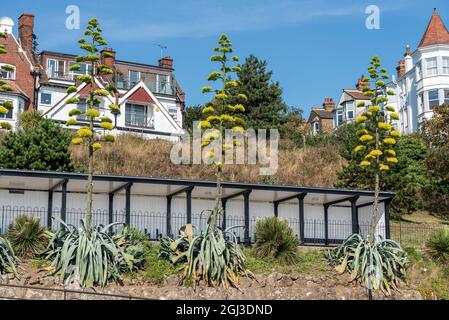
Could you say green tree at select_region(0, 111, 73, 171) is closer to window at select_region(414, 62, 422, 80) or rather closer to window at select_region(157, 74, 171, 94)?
window at select_region(157, 74, 171, 94)

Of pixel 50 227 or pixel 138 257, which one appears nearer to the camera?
pixel 138 257

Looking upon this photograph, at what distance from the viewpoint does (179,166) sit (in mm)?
48688

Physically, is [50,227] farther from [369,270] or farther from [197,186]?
[369,270]

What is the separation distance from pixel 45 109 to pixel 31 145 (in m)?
23.3

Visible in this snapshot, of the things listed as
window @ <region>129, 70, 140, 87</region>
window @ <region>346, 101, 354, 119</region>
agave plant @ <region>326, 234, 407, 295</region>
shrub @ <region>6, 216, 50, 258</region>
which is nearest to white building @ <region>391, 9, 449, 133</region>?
window @ <region>346, 101, 354, 119</region>

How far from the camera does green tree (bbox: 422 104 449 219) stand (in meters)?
43.2

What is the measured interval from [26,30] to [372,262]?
143ft

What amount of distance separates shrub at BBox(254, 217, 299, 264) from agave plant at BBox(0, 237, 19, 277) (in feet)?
30.9

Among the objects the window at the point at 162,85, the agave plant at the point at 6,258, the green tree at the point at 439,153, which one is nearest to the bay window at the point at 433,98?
the green tree at the point at 439,153

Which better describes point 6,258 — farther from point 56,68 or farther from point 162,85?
point 162,85

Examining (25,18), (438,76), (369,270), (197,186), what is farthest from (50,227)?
(438,76)

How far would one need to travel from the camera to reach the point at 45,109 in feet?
191

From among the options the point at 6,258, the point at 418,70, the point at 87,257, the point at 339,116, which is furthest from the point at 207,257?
the point at 339,116

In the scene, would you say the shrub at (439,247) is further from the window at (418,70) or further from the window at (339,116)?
the window at (339,116)
